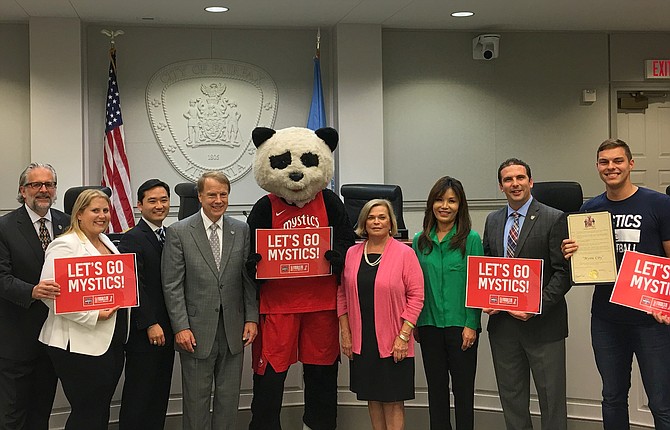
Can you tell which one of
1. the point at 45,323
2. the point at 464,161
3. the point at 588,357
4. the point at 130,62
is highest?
the point at 130,62

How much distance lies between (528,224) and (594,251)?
0.30 metres

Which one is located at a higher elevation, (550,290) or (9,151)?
(9,151)

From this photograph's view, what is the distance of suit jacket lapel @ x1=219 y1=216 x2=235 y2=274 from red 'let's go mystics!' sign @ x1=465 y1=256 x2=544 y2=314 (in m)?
1.10

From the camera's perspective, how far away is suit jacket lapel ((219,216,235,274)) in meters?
3.15

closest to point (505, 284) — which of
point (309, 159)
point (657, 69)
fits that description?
point (309, 159)

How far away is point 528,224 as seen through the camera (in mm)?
3053

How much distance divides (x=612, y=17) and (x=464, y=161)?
6.74ft

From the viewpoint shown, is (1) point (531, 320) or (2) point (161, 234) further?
(2) point (161, 234)

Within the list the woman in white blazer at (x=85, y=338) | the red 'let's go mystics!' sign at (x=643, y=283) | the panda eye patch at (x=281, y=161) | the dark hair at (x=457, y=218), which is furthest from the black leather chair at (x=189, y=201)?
the red 'let's go mystics!' sign at (x=643, y=283)

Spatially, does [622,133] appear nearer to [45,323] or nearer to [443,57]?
[443,57]

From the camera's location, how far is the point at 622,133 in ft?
24.9

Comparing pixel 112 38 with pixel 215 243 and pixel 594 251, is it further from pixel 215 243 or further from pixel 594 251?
pixel 594 251

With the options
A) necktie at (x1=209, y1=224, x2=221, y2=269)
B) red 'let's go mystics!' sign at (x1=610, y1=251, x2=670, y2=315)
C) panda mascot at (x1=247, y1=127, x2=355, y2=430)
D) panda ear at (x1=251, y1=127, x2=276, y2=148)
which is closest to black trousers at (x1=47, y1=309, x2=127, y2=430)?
necktie at (x1=209, y1=224, x2=221, y2=269)

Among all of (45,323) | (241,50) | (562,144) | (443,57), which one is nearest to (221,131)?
(241,50)
